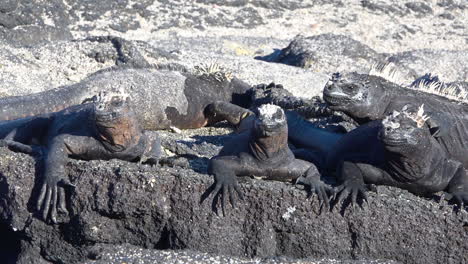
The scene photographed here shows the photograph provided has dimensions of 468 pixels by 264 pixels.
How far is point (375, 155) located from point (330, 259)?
81 centimetres

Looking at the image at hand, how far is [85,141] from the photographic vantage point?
5.09 m

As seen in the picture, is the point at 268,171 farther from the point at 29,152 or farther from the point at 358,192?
the point at 29,152

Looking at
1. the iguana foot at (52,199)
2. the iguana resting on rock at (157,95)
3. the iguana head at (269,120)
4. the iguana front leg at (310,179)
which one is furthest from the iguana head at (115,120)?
Result: the iguana resting on rock at (157,95)

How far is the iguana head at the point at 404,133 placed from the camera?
4688 millimetres

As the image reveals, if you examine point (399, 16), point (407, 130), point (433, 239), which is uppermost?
point (407, 130)

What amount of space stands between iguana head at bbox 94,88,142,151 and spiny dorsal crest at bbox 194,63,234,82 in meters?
2.41

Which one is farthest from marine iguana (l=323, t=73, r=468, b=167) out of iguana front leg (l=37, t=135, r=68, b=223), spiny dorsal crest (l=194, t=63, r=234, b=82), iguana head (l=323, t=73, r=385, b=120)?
spiny dorsal crest (l=194, t=63, r=234, b=82)

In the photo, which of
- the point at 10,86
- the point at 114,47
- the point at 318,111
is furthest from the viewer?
the point at 114,47

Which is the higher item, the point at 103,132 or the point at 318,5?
the point at 103,132

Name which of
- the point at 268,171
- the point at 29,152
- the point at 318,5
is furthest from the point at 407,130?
the point at 318,5

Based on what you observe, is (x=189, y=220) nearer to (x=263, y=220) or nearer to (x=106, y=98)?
(x=263, y=220)

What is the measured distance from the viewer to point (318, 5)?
Answer: 13.6 meters

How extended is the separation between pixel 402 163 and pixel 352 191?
1.29 feet

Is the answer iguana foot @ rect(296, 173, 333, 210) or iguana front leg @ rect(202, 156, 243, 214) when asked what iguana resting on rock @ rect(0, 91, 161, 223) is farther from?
iguana foot @ rect(296, 173, 333, 210)
